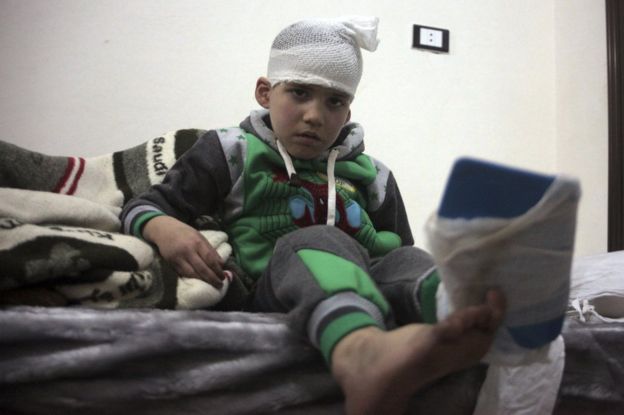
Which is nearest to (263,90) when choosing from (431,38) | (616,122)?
(431,38)

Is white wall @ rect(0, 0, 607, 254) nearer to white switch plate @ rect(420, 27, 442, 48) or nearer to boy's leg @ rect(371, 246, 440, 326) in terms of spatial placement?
white switch plate @ rect(420, 27, 442, 48)

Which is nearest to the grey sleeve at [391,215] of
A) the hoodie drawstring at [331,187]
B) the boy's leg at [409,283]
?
the hoodie drawstring at [331,187]

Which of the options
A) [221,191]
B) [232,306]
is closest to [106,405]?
[232,306]

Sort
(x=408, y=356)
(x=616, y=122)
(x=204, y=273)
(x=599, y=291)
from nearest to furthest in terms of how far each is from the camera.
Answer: (x=408, y=356)
(x=204, y=273)
(x=599, y=291)
(x=616, y=122)

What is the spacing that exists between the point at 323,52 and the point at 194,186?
0.97 ft

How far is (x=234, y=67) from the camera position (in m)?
1.16

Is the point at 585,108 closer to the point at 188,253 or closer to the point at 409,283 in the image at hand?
the point at 409,283

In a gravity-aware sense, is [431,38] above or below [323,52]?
above

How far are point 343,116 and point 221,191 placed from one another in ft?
0.80

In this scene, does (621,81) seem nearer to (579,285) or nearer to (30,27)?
(579,285)

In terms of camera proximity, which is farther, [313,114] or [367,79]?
[367,79]

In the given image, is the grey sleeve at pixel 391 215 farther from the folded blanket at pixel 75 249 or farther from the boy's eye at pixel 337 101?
the folded blanket at pixel 75 249

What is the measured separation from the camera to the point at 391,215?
33.0 inches

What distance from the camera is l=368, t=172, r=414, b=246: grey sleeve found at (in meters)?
0.83
